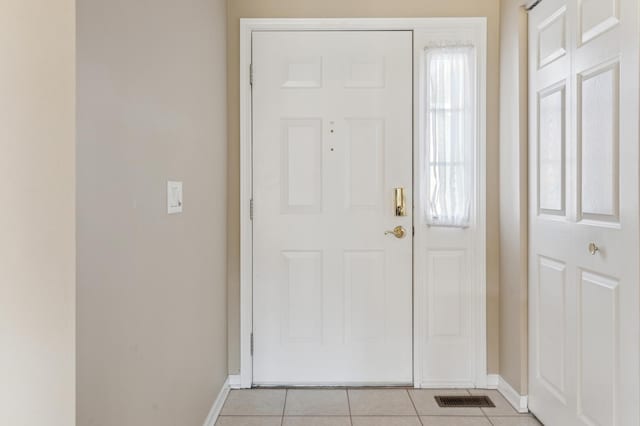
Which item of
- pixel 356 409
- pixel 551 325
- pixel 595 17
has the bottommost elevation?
pixel 356 409

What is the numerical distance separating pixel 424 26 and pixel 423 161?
0.75 meters

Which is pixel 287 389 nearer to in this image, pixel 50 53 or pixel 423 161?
pixel 423 161

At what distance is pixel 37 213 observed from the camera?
2.37ft

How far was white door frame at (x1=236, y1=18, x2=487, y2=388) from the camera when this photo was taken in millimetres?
2334

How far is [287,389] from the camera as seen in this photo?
2.37 meters

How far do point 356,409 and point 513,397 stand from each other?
82cm

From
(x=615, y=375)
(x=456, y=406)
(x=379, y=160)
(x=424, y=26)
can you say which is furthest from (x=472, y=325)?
(x=424, y=26)

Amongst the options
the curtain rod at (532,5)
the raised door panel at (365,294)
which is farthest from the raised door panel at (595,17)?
the raised door panel at (365,294)

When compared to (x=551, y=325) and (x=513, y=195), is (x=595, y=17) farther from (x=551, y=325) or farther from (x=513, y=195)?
(x=551, y=325)

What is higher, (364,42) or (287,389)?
(364,42)

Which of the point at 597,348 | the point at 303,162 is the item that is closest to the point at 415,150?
the point at 303,162

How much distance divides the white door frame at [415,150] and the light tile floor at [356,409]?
0.13 metres

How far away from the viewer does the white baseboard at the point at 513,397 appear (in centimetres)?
213

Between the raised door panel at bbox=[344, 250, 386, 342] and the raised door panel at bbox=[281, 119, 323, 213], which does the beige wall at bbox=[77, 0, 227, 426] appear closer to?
the raised door panel at bbox=[281, 119, 323, 213]
